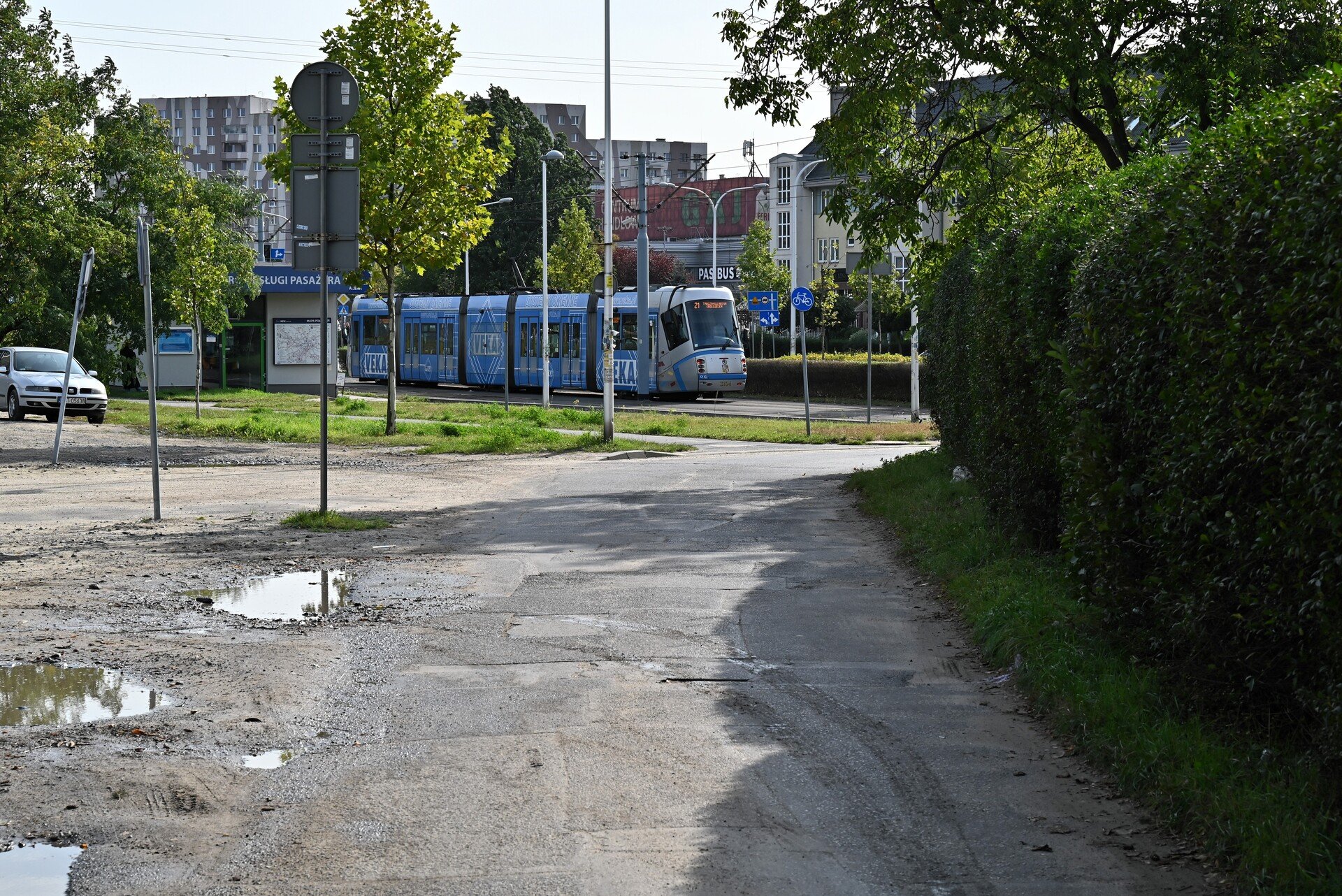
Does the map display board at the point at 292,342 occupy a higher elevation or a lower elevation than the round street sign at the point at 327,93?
lower

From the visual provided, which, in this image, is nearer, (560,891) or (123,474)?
(560,891)

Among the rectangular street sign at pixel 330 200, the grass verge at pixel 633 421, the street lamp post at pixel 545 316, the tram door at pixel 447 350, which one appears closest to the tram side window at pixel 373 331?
the tram door at pixel 447 350

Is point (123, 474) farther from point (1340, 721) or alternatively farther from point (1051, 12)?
point (1340, 721)

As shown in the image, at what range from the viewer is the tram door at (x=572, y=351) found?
47969 millimetres

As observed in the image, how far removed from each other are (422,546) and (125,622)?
4023 mm

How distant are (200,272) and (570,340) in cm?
1387

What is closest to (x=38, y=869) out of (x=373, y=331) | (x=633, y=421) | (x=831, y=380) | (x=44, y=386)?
(x=633, y=421)

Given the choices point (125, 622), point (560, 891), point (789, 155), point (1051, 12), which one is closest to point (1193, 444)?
point (560, 891)

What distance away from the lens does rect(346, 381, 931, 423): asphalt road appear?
130 feet

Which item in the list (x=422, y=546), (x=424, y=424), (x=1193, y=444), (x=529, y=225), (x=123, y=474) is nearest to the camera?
(x=1193, y=444)

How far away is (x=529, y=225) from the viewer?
86.4 m

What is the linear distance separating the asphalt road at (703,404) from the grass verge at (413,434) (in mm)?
8965

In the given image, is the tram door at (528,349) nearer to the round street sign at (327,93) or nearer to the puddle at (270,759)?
the round street sign at (327,93)

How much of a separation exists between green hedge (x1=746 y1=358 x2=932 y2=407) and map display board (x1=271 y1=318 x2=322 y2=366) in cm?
1564
